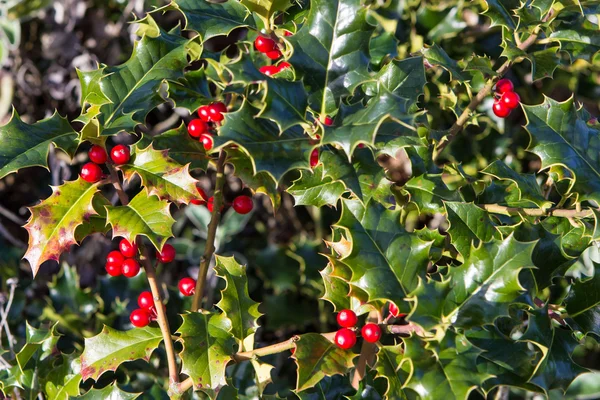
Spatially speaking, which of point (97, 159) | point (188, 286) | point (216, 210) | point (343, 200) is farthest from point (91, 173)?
point (343, 200)

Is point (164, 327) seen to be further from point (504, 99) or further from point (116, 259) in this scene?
point (504, 99)

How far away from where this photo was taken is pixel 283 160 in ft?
3.39

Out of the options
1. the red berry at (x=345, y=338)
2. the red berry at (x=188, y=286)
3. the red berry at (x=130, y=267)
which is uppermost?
the red berry at (x=130, y=267)

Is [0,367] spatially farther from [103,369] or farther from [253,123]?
[253,123]

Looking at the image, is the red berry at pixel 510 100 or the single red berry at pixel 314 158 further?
the red berry at pixel 510 100

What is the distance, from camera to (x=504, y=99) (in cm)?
141

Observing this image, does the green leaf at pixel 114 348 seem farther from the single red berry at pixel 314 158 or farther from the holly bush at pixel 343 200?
the single red berry at pixel 314 158

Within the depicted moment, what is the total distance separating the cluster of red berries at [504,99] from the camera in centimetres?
140

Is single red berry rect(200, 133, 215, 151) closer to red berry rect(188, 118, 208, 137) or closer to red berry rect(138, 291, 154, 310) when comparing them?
red berry rect(188, 118, 208, 137)

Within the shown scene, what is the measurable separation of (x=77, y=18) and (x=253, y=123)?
6.35ft

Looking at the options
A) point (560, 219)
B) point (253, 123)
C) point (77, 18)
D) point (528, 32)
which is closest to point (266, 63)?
point (253, 123)

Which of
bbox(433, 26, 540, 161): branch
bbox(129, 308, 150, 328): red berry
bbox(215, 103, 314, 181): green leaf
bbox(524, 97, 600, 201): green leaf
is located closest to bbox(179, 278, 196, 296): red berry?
bbox(129, 308, 150, 328): red berry

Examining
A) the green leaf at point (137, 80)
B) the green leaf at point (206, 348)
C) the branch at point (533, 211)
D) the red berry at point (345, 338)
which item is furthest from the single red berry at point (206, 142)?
the branch at point (533, 211)

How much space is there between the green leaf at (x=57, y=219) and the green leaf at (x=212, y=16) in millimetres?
373
